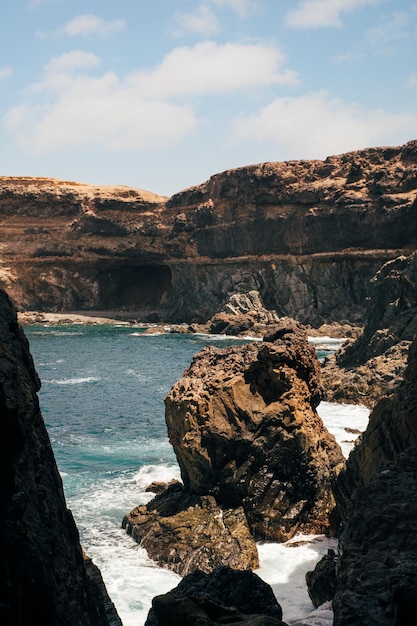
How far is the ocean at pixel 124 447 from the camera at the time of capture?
1827cm

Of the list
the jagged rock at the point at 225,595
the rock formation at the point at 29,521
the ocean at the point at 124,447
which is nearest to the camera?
the rock formation at the point at 29,521

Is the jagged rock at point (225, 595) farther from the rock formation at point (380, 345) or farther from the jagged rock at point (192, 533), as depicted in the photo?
the rock formation at point (380, 345)

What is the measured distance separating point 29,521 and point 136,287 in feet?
356

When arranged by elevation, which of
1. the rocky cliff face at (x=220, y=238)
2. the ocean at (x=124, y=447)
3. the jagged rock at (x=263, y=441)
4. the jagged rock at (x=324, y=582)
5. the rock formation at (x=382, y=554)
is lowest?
the ocean at (x=124, y=447)

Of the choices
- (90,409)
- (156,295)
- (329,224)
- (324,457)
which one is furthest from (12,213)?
(324,457)

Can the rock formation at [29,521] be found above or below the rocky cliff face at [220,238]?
below

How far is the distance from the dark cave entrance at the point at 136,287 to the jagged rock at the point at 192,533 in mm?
85839

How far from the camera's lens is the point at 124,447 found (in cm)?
3322

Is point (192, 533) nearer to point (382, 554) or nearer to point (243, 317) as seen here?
point (382, 554)

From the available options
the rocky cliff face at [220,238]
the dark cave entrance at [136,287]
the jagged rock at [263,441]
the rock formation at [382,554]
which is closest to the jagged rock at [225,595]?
the rock formation at [382,554]

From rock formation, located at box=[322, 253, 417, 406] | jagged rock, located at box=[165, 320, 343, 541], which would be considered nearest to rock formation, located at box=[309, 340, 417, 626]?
jagged rock, located at box=[165, 320, 343, 541]

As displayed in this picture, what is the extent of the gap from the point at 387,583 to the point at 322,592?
30.7 feet

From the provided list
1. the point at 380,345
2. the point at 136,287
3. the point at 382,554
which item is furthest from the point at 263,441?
the point at 136,287

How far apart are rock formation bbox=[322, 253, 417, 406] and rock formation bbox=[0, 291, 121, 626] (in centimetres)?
3388
